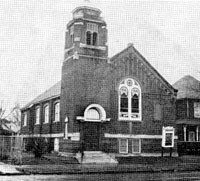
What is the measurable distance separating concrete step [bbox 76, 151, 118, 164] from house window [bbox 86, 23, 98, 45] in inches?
384

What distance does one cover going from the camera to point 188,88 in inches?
1687

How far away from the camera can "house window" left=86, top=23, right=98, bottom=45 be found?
3191 centimetres

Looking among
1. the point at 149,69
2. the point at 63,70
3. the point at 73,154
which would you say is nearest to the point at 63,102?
the point at 63,70

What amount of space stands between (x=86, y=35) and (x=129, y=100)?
7.10 metres

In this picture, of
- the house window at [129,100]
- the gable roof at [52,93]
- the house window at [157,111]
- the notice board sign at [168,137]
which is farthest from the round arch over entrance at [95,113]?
the gable roof at [52,93]

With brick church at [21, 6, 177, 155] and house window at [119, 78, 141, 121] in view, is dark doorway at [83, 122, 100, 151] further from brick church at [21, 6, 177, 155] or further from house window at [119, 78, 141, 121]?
house window at [119, 78, 141, 121]

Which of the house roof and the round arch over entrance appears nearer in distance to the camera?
the round arch over entrance

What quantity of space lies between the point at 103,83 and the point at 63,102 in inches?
166

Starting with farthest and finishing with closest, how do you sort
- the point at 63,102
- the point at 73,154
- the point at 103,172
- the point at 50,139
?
the point at 50,139 < the point at 63,102 < the point at 73,154 < the point at 103,172

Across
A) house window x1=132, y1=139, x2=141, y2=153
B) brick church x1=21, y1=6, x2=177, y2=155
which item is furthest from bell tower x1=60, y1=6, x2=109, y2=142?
house window x1=132, y1=139, x2=141, y2=153

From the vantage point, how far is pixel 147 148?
32781 mm

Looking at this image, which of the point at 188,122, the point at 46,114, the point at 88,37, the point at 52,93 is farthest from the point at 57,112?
the point at 188,122

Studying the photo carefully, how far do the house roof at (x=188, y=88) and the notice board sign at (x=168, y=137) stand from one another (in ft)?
30.9

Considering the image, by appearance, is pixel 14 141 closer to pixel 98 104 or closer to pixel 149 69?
pixel 98 104
